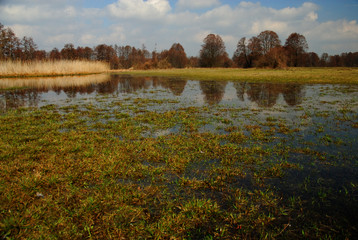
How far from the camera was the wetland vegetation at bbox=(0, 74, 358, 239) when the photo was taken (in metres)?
2.90

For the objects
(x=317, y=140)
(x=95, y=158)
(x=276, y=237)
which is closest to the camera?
(x=276, y=237)

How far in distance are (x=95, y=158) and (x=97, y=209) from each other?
6.49 feet

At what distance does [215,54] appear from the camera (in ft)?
241

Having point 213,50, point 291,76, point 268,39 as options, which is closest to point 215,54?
point 213,50

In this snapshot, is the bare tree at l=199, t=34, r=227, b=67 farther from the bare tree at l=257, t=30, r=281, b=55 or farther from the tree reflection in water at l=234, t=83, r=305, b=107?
the tree reflection in water at l=234, t=83, r=305, b=107

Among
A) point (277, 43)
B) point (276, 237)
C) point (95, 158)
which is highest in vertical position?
point (277, 43)

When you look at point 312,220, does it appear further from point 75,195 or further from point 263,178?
point 75,195

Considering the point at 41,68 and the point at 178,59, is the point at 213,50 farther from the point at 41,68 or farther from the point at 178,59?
the point at 41,68

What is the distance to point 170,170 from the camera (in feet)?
15.0

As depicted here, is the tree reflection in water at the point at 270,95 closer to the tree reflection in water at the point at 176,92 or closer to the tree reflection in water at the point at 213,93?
the tree reflection in water at the point at 176,92

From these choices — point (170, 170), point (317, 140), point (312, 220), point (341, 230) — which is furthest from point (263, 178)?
point (317, 140)

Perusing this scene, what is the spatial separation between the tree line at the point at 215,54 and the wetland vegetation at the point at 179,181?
164 feet

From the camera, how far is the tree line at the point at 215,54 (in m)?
55.8

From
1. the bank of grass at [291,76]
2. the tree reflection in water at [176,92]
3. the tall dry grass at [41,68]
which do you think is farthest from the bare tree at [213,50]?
the tree reflection in water at [176,92]
